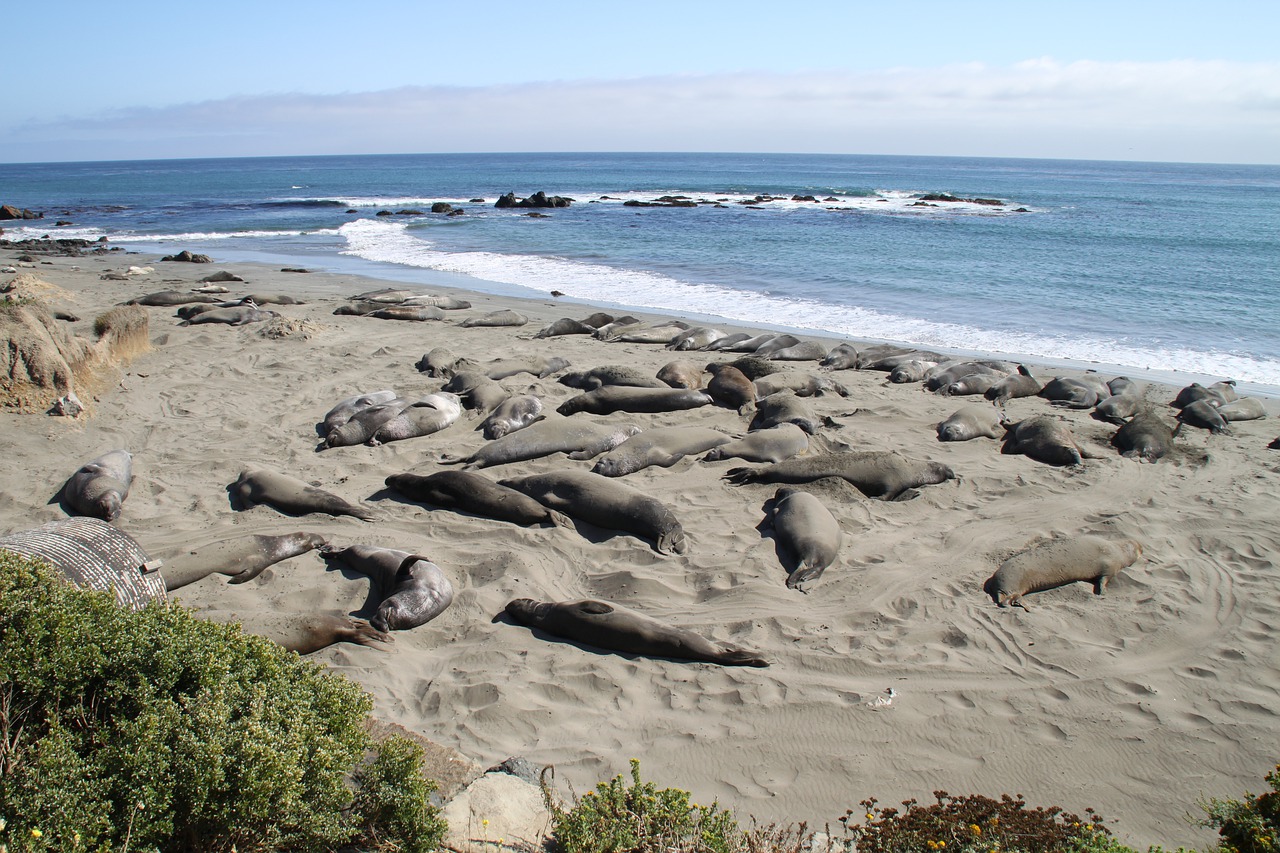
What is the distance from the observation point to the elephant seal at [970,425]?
839 cm

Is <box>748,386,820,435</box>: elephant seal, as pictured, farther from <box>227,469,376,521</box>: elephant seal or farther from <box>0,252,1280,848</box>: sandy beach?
<box>227,469,376,521</box>: elephant seal

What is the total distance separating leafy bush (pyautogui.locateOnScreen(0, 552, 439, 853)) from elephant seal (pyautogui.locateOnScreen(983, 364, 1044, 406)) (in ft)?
29.5

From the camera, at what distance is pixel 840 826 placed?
3.41 metres

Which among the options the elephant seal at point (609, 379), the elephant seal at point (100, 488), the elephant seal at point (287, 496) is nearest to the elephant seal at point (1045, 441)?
the elephant seal at point (609, 379)

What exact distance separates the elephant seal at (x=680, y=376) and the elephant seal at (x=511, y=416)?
6.04 ft

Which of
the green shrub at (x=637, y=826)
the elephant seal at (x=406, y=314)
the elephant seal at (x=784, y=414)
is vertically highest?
the elephant seal at (x=406, y=314)

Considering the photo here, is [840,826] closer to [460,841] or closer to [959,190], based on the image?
[460,841]

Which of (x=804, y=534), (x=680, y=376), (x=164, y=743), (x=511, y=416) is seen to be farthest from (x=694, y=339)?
(x=164, y=743)

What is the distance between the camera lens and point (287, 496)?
21.2 ft

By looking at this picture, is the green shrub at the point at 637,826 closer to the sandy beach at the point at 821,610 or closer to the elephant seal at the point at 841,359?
the sandy beach at the point at 821,610

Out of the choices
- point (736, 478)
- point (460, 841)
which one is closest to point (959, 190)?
point (736, 478)

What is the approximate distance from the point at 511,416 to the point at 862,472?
3677 mm

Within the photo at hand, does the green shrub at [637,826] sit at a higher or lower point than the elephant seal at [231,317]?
lower

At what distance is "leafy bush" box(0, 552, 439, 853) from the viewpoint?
2.30 meters
